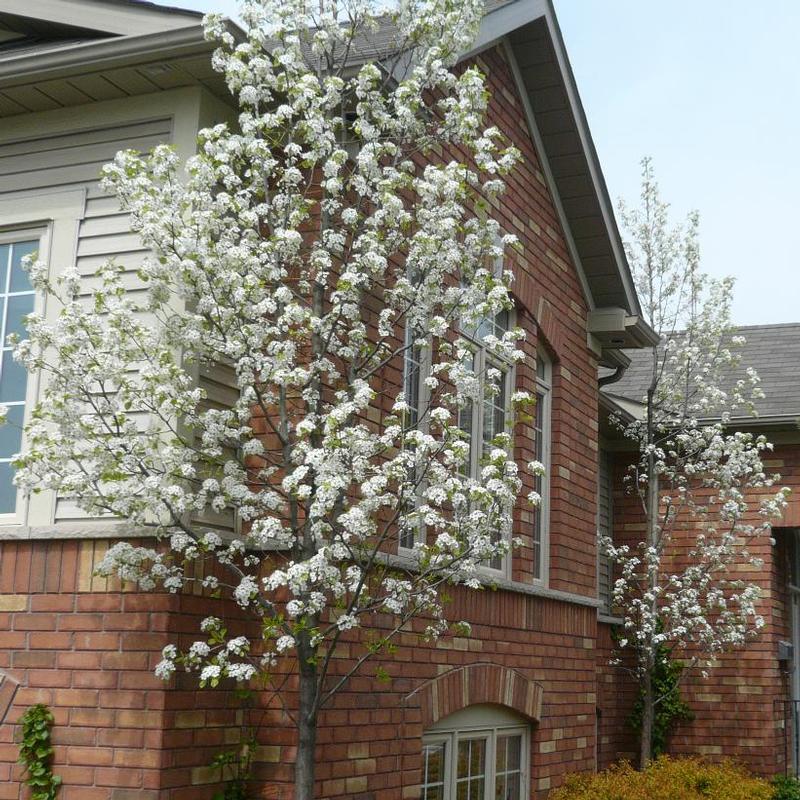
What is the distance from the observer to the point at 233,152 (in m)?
6.84

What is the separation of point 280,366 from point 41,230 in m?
2.56

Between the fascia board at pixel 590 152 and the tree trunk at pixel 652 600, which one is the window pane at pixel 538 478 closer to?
the fascia board at pixel 590 152

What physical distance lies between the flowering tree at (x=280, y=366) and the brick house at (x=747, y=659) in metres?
8.81

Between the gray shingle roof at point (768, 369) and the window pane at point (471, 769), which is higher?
the gray shingle roof at point (768, 369)

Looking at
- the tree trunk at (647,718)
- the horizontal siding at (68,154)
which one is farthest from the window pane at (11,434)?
the tree trunk at (647,718)

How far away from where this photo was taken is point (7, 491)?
768 centimetres

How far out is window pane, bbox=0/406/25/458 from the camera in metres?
7.74

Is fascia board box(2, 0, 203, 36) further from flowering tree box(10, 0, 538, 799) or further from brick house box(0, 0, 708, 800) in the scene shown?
flowering tree box(10, 0, 538, 799)

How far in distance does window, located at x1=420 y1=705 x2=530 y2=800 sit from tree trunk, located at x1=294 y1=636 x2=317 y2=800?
107 inches

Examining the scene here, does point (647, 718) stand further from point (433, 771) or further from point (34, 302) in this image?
point (34, 302)

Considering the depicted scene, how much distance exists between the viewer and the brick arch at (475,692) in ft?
28.5

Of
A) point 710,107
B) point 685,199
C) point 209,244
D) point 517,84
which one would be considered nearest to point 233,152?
point 209,244

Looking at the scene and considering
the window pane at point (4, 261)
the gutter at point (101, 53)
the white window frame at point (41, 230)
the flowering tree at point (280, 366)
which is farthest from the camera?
the window pane at point (4, 261)

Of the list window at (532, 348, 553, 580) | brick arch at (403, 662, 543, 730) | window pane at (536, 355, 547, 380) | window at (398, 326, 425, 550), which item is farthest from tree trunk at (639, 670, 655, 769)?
A: window at (398, 326, 425, 550)
